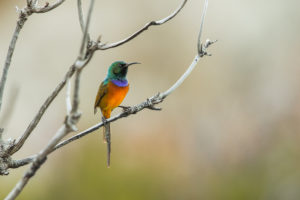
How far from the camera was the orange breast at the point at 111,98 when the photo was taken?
4062 mm

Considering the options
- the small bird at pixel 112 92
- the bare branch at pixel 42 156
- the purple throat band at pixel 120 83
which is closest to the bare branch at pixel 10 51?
the bare branch at pixel 42 156

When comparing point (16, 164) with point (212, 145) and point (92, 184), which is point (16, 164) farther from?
point (212, 145)

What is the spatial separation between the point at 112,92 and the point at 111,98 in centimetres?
8

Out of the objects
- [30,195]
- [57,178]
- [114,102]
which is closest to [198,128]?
[57,178]

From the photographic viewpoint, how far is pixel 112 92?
4109mm

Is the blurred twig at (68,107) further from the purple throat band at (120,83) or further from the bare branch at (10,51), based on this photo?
the purple throat band at (120,83)

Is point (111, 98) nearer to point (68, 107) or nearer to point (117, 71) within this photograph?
point (117, 71)

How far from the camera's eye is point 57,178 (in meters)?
9.68

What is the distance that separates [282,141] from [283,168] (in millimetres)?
611

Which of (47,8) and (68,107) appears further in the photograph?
(47,8)

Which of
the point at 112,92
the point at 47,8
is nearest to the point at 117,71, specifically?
the point at 112,92

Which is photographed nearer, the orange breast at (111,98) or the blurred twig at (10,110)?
the blurred twig at (10,110)

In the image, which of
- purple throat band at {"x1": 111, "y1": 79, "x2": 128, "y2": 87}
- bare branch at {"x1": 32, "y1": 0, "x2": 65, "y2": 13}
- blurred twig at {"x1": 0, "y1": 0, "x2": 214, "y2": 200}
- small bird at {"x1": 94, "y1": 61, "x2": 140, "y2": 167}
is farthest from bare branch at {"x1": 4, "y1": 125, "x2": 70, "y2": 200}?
purple throat band at {"x1": 111, "y1": 79, "x2": 128, "y2": 87}

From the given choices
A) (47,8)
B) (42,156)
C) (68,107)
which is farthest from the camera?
(47,8)
